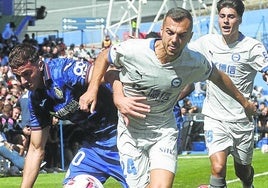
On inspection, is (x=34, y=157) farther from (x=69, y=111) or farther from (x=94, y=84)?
(x=94, y=84)

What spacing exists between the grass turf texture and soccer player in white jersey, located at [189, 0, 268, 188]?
3767mm

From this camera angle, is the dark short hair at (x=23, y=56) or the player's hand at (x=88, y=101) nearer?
the player's hand at (x=88, y=101)

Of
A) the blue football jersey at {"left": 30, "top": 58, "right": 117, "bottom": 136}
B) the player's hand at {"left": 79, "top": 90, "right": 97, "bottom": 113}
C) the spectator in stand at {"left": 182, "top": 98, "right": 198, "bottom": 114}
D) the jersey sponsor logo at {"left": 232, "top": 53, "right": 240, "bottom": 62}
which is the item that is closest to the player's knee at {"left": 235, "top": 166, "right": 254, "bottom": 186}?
the jersey sponsor logo at {"left": 232, "top": 53, "right": 240, "bottom": 62}

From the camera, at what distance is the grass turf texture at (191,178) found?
15.0 metres

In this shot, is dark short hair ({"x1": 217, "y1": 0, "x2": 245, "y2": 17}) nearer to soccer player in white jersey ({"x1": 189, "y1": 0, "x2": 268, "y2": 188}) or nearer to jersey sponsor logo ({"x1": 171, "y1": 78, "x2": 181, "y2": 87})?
soccer player in white jersey ({"x1": 189, "y1": 0, "x2": 268, "y2": 188})

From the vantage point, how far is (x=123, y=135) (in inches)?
311

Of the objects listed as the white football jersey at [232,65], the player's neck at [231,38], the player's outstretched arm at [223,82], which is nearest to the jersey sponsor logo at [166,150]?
the player's outstretched arm at [223,82]

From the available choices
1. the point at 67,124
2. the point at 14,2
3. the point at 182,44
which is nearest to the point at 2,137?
the point at 67,124

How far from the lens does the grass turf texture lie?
15.0 metres

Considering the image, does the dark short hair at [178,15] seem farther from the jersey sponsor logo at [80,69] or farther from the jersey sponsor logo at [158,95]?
the jersey sponsor logo at [80,69]

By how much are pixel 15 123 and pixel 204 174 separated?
4698 mm

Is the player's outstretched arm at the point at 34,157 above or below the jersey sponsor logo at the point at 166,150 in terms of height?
below

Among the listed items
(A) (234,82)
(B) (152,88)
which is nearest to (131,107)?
(B) (152,88)

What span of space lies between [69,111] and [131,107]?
2.45ft
